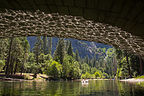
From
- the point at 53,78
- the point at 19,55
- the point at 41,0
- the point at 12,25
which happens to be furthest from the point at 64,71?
the point at 41,0

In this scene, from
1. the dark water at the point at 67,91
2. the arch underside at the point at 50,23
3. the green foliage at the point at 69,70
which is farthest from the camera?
the green foliage at the point at 69,70

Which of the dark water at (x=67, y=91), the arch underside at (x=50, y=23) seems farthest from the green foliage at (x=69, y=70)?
the arch underside at (x=50, y=23)

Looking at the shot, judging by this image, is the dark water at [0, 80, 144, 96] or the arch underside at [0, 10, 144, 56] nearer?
the arch underside at [0, 10, 144, 56]

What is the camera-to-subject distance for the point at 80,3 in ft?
14.8

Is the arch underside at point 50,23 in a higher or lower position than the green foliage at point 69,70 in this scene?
higher

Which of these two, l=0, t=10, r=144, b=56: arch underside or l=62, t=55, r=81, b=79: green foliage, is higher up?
l=0, t=10, r=144, b=56: arch underside

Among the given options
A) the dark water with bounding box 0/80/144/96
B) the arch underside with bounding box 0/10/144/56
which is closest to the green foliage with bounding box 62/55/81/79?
the dark water with bounding box 0/80/144/96

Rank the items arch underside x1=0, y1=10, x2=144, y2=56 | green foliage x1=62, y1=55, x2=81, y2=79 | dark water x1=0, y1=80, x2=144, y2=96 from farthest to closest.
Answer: green foliage x1=62, y1=55, x2=81, y2=79, dark water x1=0, y1=80, x2=144, y2=96, arch underside x1=0, y1=10, x2=144, y2=56

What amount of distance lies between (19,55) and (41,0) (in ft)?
155

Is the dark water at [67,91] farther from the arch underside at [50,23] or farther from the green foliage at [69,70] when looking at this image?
the green foliage at [69,70]

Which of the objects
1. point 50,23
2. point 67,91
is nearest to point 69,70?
point 67,91

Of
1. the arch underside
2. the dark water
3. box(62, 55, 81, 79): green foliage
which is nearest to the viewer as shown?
the arch underside

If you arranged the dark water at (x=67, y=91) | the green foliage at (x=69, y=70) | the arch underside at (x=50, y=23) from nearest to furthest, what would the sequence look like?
the arch underside at (x=50, y=23), the dark water at (x=67, y=91), the green foliage at (x=69, y=70)

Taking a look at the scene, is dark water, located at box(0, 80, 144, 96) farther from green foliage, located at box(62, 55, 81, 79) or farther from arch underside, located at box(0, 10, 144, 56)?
green foliage, located at box(62, 55, 81, 79)
